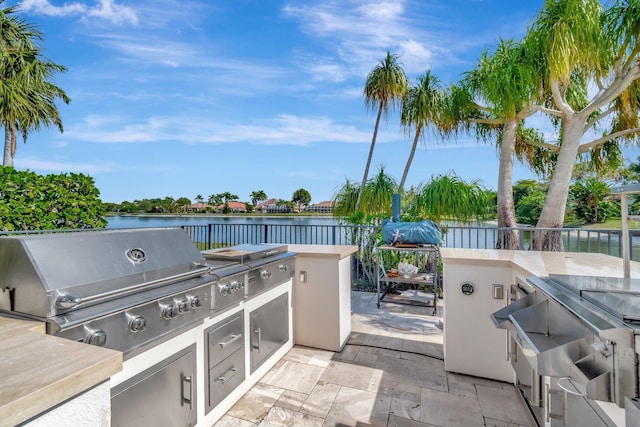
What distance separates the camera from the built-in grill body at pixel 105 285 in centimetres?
109

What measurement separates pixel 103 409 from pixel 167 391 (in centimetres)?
86

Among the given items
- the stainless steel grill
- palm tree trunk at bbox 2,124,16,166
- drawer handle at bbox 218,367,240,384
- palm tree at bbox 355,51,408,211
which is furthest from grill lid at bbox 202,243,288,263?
palm tree trunk at bbox 2,124,16,166

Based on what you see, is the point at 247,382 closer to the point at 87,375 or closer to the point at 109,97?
the point at 87,375

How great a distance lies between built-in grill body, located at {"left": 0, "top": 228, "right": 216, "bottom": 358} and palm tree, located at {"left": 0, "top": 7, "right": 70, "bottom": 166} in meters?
8.68

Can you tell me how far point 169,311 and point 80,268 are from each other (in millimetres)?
418

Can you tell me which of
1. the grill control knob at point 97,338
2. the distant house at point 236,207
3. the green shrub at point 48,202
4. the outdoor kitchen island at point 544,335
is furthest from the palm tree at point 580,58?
the green shrub at point 48,202

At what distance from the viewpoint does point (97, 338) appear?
1.14 meters

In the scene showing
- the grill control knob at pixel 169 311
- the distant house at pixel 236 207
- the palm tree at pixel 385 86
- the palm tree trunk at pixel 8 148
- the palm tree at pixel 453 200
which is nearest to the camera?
the grill control knob at pixel 169 311

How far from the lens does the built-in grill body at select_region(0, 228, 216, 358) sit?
3.59ft

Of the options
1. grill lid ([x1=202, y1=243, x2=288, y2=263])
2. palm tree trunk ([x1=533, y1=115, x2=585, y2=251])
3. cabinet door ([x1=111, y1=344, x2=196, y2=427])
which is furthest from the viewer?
palm tree trunk ([x1=533, y1=115, x2=585, y2=251])

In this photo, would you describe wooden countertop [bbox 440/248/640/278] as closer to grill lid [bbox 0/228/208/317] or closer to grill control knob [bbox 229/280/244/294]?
grill control knob [bbox 229/280/244/294]

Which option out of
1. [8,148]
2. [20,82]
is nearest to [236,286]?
[20,82]

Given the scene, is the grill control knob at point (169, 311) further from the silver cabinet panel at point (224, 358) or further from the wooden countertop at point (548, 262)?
the wooden countertop at point (548, 262)

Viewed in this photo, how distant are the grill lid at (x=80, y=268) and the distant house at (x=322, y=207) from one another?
5135mm
